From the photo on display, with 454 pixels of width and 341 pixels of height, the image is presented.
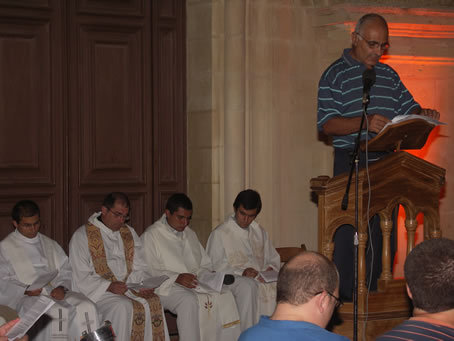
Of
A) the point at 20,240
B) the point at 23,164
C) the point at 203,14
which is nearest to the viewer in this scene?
the point at 20,240

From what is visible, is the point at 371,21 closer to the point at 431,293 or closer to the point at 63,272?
the point at 431,293

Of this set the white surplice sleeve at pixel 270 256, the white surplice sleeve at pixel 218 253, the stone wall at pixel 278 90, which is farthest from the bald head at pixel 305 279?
the stone wall at pixel 278 90

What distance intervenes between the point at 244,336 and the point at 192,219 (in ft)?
15.9

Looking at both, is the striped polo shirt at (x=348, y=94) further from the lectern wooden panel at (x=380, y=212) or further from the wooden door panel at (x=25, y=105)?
the wooden door panel at (x=25, y=105)

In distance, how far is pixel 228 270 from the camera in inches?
266

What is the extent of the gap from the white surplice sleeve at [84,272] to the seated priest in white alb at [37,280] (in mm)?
83

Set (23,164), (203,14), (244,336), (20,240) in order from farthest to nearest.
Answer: (203,14)
(23,164)
(20,240)
(244,336)

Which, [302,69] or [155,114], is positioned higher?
[302,69]

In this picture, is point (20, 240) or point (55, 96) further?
point (55, 96)

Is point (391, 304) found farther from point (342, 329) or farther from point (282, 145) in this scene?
point (282, 145)

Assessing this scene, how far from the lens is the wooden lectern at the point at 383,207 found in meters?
4.71

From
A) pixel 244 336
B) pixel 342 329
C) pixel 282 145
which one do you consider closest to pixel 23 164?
pixel 282 145

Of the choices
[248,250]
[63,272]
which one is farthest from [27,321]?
[248,250]

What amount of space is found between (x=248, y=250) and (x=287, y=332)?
14.4ft
